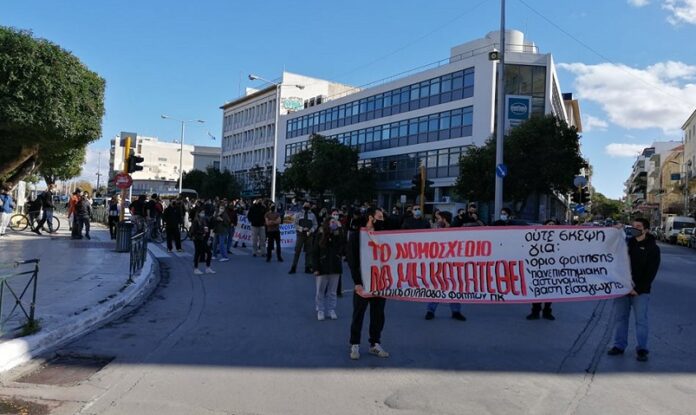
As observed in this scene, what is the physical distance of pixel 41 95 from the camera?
64.3ft

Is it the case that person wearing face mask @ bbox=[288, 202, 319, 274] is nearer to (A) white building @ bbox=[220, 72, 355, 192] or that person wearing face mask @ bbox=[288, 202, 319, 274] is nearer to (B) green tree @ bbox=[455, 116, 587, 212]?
(B) green tree @ bbox=[455, 116, 587, 212]

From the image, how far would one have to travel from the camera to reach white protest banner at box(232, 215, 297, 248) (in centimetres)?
2072

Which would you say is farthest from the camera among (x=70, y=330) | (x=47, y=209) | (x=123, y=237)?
(x=47, y=209)

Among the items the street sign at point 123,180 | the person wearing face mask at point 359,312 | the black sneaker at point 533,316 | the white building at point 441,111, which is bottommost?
the black sneaker at point 533,316

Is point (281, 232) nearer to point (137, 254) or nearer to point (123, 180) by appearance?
point (123, 180)

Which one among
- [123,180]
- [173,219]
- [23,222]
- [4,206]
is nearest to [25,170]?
[23,222]

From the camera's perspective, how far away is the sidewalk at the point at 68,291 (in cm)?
645

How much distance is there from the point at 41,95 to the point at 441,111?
115 feet

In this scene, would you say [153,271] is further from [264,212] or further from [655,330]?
[655,330]

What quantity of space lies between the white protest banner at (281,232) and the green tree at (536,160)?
1968 centimetres

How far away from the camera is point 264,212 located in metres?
17.4

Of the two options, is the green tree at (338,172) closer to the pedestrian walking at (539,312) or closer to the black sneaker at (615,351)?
the pedestrian walking at (539,312)

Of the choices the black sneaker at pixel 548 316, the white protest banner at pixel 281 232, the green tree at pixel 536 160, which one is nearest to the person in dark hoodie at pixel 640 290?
the black sneaker at pixel 548 316

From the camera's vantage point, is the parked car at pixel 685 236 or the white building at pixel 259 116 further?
the white building at pixel 259 116
